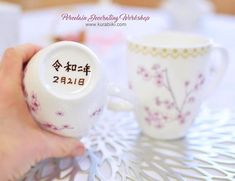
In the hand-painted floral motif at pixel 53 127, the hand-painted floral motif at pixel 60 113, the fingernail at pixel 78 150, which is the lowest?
the fingernail at pixel 78 150

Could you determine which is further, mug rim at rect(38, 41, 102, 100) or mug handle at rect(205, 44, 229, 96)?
mug handle at rect(205, 44, 229, 96)

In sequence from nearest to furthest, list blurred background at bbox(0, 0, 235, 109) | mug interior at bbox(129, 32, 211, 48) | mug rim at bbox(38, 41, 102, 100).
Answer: mug rim at bbox(38, 41, 102, 100) → mug interior at bbox(129, 32, 211, 48) → blurred background at bbox(0, 0, 235, 109)

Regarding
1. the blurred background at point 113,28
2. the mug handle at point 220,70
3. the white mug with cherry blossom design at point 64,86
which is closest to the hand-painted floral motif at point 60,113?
the white mug with cherry blossom design at point 64,86

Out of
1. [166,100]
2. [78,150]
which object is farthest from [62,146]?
[166,100]

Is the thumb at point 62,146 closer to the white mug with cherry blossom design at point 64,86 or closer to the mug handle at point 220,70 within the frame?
the white mug with cherry blossom design at point 64,86

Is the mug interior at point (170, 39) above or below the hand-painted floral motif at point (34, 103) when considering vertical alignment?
above

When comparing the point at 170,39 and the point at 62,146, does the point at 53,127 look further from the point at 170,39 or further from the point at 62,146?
the point at 170,39

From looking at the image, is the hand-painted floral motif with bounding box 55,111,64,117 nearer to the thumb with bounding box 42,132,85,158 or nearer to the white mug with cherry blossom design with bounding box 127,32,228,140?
Answer: the thumb with bounding box 42,132,85,158

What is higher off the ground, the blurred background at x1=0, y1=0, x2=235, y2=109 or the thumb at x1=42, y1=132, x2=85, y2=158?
the blurred background at x1=0, y1=0, x2=235, y2=109

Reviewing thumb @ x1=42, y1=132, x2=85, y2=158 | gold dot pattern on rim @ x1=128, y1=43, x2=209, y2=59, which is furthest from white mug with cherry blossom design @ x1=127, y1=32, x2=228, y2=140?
thumb @ x1=42, y1=132, x2=85, y2=158
